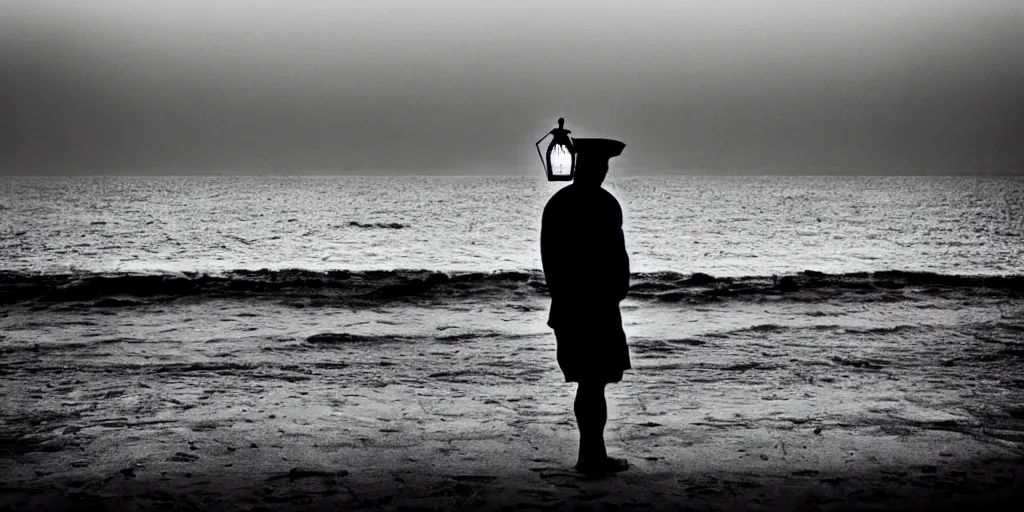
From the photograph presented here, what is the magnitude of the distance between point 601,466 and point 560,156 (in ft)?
7.01

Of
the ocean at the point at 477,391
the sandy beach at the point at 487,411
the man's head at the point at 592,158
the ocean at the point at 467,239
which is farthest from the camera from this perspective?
the ocean at the point at 467,239

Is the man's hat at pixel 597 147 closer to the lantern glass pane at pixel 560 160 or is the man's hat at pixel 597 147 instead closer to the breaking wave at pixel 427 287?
the lantern glass pane at pixel 560 160

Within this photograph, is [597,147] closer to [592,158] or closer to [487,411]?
[592,158]

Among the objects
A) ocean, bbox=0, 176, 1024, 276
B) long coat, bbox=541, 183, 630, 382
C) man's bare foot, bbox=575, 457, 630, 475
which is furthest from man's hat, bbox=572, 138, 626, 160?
ocean, bbox=0, 176, 1024, 276

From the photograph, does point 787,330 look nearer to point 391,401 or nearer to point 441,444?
point 391,401

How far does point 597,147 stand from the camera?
4664 mm

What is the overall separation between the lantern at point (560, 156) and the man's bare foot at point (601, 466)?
6.52 ft

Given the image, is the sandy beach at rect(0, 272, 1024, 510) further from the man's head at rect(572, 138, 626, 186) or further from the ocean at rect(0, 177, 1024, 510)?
the man's head at rect(572, 138, 626, 186)

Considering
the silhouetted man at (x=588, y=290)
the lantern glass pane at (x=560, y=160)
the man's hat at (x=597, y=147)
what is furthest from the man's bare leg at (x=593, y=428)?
the lantern glass pane at (x=560, y=160)

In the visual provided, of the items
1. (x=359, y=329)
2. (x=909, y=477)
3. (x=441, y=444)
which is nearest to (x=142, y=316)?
(x=359, y=329)

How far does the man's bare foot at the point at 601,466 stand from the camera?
4.60 metres

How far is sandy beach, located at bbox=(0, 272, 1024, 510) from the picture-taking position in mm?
4305

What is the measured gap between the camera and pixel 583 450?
4.64m

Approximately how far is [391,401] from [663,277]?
42.5ft
